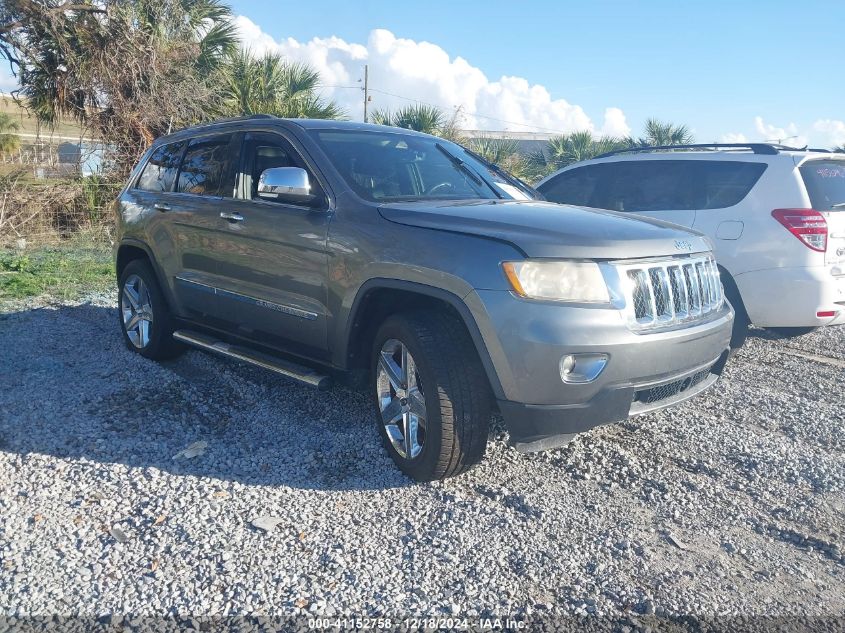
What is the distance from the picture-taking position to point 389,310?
13.3ft

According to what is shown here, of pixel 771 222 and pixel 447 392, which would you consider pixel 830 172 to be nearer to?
pixel 771 222

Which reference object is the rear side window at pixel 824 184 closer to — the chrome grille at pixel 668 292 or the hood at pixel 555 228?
the hood at pixel 555 228

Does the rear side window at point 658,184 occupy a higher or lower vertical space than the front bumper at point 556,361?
higher

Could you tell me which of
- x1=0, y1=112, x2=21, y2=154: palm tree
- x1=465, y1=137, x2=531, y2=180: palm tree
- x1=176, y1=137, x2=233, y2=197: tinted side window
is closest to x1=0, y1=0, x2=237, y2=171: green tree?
x1=465, y1=137, x2=531, y2=180: palm tree

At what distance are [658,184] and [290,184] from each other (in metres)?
4.24

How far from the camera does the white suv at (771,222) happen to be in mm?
Answer: 5891

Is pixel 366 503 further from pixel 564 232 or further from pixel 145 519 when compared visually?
pixel 564 232

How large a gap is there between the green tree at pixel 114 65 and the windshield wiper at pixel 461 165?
10.5 metres

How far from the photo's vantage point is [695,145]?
7.06 metres

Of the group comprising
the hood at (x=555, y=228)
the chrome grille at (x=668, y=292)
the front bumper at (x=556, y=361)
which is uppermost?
the hood at (x=555, y=228)

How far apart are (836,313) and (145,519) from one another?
5.29 meters

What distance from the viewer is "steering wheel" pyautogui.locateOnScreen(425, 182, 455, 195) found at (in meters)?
4.58

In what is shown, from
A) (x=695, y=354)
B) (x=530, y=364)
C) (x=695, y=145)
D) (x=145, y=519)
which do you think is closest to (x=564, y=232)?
(x=530, y=364)

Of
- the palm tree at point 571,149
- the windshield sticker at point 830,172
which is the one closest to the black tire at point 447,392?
the windshield sticker at point 830,172
